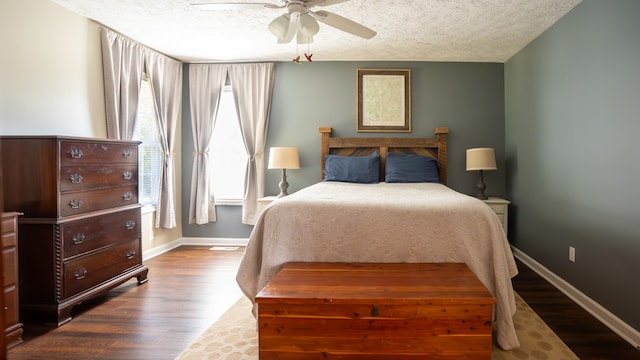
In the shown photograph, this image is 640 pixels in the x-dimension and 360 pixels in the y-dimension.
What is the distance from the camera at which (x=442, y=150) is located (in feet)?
14.5

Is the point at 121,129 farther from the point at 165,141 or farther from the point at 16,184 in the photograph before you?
the point at 16,184

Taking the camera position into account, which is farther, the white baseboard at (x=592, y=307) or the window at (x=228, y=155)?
the window at (x=228, y=155)

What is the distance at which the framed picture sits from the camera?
448cm

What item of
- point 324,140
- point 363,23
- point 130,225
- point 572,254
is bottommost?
point 572,254

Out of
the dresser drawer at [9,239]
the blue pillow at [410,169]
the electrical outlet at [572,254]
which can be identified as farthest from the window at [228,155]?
the electrical outlet at [572,254]

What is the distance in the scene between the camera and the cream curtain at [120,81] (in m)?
3.37

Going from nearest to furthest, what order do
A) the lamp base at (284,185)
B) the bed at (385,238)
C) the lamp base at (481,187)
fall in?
1. the bed at (385,238)
2. the lamp base at (481,187)
3. the lamp base at (284,185)

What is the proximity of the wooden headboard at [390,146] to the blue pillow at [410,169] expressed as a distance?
0.64ft

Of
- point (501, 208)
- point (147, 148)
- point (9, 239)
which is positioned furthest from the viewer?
point (147, 148)

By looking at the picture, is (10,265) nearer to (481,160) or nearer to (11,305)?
(11,305)

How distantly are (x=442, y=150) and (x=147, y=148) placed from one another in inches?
139

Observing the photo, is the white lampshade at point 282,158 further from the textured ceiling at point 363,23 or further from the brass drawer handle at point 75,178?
the brass drawer handle at point 75,178

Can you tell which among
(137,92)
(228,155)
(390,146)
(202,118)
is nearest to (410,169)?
(390,146)

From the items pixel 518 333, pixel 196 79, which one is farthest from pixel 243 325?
pixel 196 79
